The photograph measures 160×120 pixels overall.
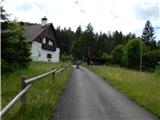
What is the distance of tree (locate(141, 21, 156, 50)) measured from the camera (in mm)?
109188

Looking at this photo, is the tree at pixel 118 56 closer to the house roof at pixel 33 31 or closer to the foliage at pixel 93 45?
the foliage at pixel 93 45

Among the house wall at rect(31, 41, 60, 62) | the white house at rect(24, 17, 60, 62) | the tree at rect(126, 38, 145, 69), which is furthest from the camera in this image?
the tree at rect(126, 38, 145, 69)

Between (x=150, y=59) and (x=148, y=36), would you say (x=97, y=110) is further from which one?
(x=148, y=36)

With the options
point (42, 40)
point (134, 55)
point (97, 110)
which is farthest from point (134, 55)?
point (97, 110)

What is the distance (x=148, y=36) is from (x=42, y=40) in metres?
59.4

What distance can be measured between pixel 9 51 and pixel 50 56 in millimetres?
48701

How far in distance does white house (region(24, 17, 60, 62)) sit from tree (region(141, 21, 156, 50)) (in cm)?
5051

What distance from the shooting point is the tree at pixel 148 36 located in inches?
4299

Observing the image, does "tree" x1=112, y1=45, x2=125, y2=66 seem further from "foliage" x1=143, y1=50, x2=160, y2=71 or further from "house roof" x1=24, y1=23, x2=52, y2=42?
"house roof" x1=24, y1=23, x2=52, y2=42

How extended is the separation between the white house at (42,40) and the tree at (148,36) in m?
50.5

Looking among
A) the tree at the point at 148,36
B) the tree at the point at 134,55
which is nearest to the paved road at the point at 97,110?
the tree at the point at 134,55

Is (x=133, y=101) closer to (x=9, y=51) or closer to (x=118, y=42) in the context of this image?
(x=9, y=51)

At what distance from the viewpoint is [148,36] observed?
110438 millimetres

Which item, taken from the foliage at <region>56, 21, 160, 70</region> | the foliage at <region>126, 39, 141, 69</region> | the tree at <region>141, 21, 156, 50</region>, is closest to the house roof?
the foliage at <region>126, 39, 141, 69</region>
